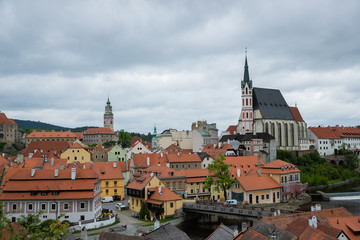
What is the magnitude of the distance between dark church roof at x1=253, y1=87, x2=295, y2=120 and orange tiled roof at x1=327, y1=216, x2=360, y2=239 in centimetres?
8634

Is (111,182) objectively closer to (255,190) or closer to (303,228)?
(255,190)

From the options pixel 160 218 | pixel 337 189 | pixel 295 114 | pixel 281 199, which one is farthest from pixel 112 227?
pixel 295 114

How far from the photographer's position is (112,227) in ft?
145

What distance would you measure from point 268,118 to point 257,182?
58712 millimetres

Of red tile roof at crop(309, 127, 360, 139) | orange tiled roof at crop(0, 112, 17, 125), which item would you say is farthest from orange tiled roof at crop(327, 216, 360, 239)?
orange tiled roof at crop(0, 112, 17, 125)

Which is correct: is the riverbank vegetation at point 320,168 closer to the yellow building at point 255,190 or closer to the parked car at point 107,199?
the yellow building at point 255,190

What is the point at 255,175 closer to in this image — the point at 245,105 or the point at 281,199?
the point at 281,199

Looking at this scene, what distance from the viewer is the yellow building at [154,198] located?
5088cm

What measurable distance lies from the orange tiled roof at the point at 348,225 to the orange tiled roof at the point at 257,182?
27.8 m

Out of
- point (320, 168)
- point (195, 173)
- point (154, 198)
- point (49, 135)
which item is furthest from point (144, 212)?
point (49, 135)

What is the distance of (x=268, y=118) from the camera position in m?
117

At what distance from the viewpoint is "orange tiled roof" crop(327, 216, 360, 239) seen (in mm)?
28906

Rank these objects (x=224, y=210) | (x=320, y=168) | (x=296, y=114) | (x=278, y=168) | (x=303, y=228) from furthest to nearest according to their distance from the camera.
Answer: (x=296, y=114) < (x=320, y=168) < (x=278, y=168) < (x=224, y=210) < (x=303, y=228)

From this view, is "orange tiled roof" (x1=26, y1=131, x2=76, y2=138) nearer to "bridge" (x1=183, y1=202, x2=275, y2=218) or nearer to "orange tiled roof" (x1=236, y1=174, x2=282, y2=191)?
"orange tiled roof" (x1=236, y1=174, x2=282, y2=191)
